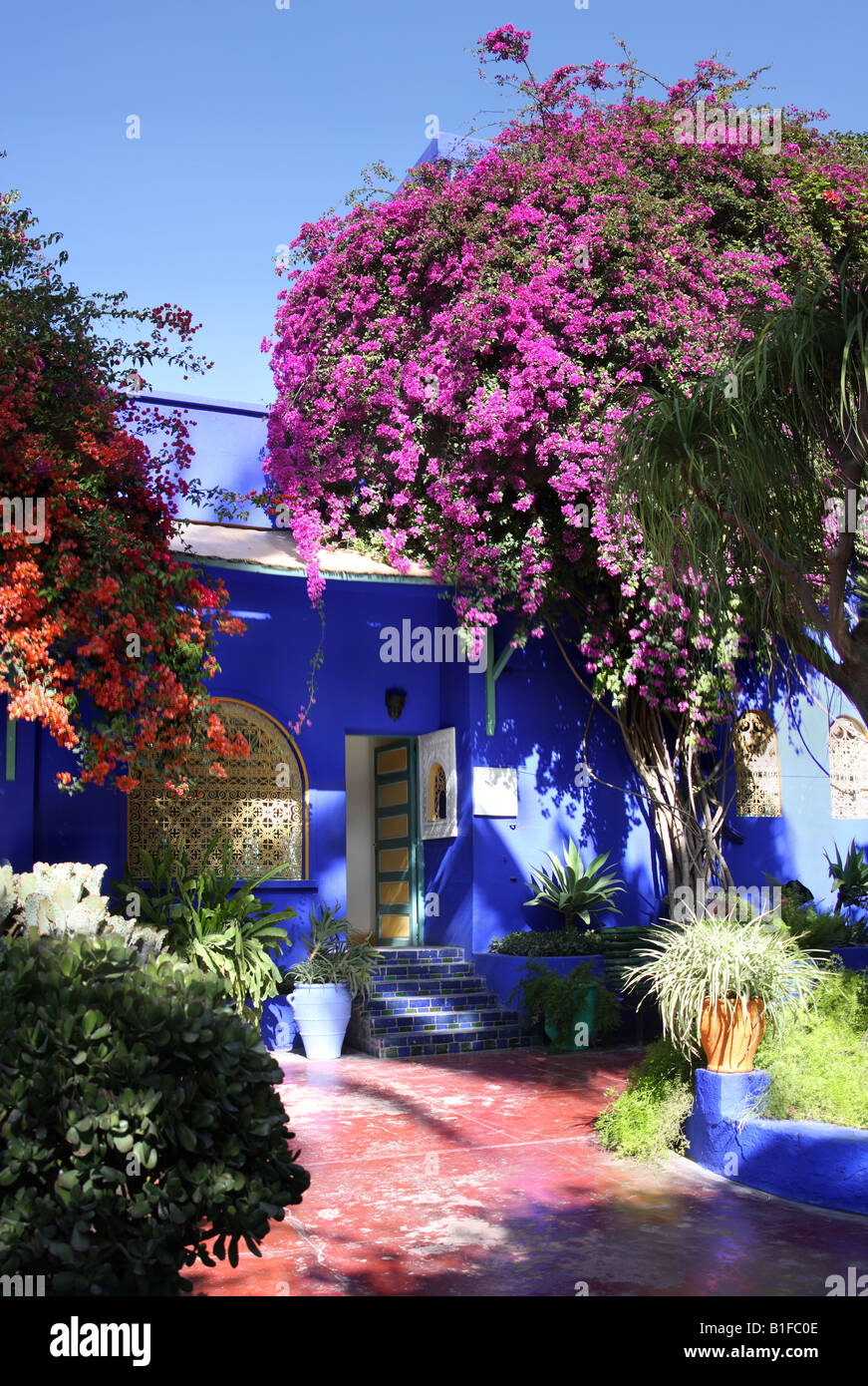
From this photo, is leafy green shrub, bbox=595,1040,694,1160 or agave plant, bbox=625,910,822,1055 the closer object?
agave plant, bbox=625,910,822,1055

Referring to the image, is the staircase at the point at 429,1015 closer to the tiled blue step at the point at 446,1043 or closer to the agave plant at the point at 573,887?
the tiled blue step at the point at 446,1043

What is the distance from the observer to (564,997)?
9328mm

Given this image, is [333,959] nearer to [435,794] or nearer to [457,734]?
[435,794]

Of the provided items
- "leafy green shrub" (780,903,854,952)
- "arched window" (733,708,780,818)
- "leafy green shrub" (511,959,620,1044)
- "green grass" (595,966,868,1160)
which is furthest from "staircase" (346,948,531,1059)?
"arched window" (733,708,780,818)

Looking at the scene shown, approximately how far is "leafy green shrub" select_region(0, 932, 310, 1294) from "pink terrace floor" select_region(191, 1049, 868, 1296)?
137 centimetres

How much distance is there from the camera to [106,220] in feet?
28.2

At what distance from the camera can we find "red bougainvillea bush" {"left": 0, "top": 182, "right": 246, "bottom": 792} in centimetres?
746

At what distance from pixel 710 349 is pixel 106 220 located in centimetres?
499

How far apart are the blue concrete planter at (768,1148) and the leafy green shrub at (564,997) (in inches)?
138

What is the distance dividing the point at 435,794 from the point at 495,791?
2.86ft

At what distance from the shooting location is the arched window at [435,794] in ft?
36.6

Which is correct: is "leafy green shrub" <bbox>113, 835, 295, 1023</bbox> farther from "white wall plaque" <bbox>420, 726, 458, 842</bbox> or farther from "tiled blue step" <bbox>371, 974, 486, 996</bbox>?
"white wall plaque" <bbox>420, 726, 458, 842</bbox>
